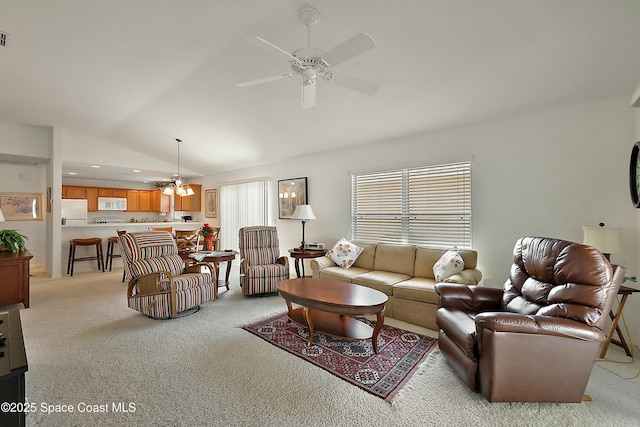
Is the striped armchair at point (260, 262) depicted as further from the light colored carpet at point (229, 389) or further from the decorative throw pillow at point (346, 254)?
the light colored carpet at point (229, 389)

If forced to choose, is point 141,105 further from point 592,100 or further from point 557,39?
point 592,100

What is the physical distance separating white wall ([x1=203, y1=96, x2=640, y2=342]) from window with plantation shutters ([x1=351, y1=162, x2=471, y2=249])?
143 millimetres

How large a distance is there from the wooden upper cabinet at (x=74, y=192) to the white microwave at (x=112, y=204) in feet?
1.25

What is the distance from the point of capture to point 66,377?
227cm

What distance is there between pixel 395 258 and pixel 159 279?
3108 mm

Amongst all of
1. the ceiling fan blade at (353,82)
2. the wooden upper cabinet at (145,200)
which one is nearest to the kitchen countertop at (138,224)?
the wooden upper cabinet at (145,200)

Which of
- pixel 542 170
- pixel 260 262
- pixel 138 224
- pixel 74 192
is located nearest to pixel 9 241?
pixel 138 224

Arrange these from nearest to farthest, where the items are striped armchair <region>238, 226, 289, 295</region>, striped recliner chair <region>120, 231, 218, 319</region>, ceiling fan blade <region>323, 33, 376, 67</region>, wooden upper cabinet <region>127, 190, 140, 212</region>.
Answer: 1. ceiling fan blade <region>323, 33, 376, 67</region>
2. striped recliner chair <region>120, 231, 218, 319</region>
3. striped armchair <region>238, 226, 289, 295</region>
4. wooden upper cabinet <region>127, 190, 140, 212</region>

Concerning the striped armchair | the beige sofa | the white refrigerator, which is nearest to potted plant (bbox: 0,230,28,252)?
the striped armchair

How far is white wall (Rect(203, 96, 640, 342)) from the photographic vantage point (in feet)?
9.61

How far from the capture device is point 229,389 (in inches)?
83.9

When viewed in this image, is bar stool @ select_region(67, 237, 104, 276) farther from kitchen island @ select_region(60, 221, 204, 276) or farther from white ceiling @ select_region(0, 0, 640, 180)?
white ceiling @ select_region(0, 0, 640, 180)

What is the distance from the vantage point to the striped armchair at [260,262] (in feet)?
14.4

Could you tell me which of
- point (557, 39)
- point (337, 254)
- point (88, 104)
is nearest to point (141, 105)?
point (88, 104)
